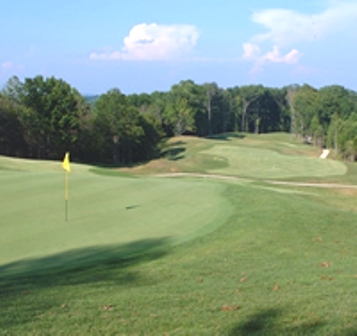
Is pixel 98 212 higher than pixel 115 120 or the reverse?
the reverse

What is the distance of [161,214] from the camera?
53.8ft

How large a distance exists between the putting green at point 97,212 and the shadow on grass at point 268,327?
6.60m

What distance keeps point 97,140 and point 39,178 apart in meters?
48.8

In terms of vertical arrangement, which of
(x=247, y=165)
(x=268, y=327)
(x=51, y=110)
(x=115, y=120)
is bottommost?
(x=247, y=165)

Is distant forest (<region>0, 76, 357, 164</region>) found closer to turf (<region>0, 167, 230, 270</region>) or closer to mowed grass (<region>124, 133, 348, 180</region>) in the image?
mowed grass (<region>124, 133, 348, 180</region>)

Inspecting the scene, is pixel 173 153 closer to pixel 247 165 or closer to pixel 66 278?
pixel 247 165

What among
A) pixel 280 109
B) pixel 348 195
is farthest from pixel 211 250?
pixel 280 109

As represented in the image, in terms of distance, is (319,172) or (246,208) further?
(319,172)

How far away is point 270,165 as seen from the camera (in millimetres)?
56250

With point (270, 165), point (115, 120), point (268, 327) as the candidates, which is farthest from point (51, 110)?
point (268, 327)

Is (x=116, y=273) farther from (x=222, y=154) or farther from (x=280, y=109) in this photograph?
(x=280, y=109)

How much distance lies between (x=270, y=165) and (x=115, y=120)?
24.5 meters

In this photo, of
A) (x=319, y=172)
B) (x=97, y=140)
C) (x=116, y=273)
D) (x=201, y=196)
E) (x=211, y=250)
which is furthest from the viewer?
(x=97, y=140)

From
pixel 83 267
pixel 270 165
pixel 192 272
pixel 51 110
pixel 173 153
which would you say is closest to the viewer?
pixel 192 272
